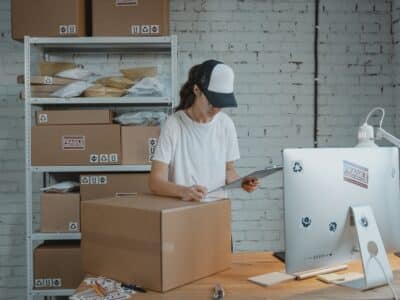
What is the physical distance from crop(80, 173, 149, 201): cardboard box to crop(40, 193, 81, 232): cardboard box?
79 millimetres

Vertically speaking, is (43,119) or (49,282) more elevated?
(43,119)

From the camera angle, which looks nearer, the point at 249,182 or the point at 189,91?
the point at 249,182

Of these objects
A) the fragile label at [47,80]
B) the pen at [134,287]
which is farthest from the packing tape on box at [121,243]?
the fragile label at [47,80]

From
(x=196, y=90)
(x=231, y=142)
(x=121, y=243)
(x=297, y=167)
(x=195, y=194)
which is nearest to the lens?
(x=297, y=167)

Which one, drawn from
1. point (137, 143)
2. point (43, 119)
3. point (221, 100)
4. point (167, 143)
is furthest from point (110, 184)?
point (221, 100)

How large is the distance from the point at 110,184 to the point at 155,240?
141 cm

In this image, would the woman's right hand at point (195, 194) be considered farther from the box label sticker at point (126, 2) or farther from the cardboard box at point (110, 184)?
the box label sticker at point (126, 2)

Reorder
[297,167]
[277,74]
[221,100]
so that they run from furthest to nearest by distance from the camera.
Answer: [277,74] → [221,100] → [297,167]

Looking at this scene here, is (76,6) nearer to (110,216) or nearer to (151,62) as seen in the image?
(151,62)

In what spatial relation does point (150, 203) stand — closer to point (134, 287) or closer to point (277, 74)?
point (134, 287)

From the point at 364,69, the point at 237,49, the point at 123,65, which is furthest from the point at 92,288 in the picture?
the point at 364,69

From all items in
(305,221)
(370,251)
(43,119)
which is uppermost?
(43,119)

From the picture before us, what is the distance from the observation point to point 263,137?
315 cm

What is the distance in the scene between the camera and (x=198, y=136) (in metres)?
1.98
